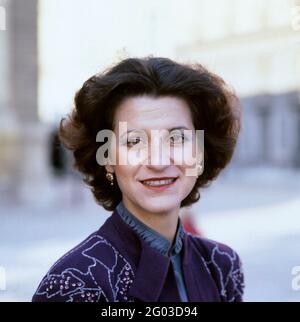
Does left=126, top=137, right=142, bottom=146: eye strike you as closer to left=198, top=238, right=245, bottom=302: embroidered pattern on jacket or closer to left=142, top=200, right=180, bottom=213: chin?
left=142, top=200, right=180, bottom=213: chin

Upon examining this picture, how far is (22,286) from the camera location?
9.46 ft

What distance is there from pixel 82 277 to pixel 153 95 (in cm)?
36

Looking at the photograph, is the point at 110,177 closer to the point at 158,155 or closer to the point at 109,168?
the point at 109,168

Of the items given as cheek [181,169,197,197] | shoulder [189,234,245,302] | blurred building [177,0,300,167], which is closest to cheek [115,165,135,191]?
cheek [181,169,197,197]

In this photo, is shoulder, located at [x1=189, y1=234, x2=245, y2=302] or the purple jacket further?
shoulder, located at [x1=189, y1=234, x2=245, y2=302]

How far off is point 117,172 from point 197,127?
0.63ft

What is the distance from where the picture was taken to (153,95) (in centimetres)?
126

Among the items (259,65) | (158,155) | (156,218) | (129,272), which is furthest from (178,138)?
(259,65)

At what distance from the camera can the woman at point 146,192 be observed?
1.18 m

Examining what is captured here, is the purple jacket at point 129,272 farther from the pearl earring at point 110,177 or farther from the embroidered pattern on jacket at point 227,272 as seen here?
the pearl earring at point 110,177

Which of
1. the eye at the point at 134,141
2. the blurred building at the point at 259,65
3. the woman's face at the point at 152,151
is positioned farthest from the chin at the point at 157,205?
the blurred building at the point at 259,65

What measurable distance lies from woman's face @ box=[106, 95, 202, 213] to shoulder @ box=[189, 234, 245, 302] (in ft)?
0.56

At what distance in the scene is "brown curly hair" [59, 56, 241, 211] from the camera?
1259mm
